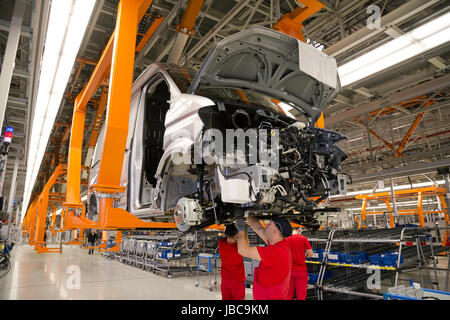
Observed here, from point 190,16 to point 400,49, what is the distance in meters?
3.13

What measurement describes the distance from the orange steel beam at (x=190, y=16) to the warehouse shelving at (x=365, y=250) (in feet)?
15.2

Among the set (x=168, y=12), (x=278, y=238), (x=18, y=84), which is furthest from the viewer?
(x=18, y=84)

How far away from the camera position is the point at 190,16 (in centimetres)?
470

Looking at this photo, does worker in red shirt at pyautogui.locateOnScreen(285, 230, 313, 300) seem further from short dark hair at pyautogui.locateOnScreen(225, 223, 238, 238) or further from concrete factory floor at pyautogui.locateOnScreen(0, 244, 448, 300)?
concrete factory floor at pyautogui.locateOnScreen(0, 244, 448, 300)

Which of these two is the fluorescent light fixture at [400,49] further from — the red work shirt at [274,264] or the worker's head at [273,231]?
the red work shirt at [274,264]

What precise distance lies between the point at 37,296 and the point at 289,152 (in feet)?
18.0

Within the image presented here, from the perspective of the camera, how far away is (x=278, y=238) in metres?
2.89

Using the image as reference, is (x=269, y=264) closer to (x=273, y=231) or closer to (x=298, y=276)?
(x=273, y=231)

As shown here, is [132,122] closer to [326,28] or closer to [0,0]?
[0,0]

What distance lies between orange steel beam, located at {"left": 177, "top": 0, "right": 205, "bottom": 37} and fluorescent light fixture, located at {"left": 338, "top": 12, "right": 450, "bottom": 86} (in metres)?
2.41

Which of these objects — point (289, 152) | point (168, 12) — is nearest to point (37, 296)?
point (289, 152)

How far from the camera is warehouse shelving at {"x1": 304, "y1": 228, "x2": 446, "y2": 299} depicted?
4.85 meters

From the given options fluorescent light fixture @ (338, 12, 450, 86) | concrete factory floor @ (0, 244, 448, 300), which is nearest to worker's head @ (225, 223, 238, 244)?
concrete factory floor @ (0, 244, 448, 300)

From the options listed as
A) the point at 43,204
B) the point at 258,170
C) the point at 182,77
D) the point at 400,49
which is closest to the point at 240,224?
the point at 258,170
